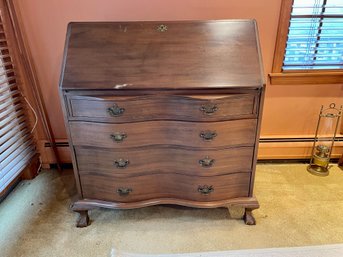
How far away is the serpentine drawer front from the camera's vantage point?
→ 1.35 meters

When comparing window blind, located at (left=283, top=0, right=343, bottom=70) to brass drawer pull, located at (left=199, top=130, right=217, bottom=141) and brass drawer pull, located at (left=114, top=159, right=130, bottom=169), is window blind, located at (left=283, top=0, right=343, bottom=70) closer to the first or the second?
brass drawer pull, located at (left=199, top=130, right=217, bottom=141)

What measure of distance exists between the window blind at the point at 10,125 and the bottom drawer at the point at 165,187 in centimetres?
62

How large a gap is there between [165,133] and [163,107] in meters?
0.15

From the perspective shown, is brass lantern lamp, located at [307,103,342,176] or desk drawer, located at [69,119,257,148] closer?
desk drawer, located at [69,119,257,148]

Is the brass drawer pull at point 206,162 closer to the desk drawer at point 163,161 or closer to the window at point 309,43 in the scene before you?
the desk drawer at point 163,161

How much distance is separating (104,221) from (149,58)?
1081 mm

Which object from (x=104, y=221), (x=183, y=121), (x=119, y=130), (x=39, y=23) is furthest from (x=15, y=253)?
(x=39, y=23)

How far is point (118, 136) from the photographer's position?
144 centimetres

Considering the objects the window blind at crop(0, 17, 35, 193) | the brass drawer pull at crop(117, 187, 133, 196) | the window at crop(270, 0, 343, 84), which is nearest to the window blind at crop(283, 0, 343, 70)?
the window at crop(270, 0, 343, 84)

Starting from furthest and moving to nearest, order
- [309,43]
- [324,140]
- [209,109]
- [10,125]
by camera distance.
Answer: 1. [324,140]
2. [309,43]
3. [10,125]
4. [209,109]

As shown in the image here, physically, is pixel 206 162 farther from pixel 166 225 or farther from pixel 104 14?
pixel 104 14

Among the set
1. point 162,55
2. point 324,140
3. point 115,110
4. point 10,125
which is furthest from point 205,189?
point 10,125

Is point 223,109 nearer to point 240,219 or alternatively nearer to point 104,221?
point 240,219

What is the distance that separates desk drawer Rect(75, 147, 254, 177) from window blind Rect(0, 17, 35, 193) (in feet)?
2.07
